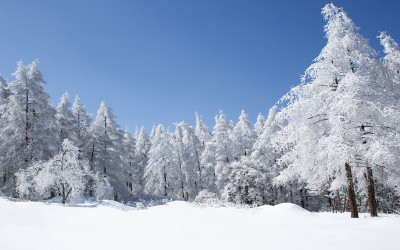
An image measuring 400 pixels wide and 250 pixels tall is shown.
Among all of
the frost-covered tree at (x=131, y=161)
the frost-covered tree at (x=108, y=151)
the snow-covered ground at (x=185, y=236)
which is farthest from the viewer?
the frost-covered tree at (x=131, y=161)

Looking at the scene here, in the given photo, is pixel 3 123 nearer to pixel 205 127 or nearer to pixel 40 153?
pixel 40 153

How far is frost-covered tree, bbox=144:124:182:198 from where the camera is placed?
3616 cm

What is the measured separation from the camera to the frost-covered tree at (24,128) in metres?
21.5

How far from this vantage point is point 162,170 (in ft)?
119

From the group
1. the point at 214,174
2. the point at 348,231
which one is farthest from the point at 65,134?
the point at 348,231

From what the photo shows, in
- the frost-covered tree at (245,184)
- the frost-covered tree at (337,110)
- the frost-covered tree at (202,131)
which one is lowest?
the frost-covered tree at (245,184)

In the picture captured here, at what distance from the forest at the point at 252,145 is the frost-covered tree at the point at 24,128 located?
9 cm

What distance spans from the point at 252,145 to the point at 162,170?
1446 cm

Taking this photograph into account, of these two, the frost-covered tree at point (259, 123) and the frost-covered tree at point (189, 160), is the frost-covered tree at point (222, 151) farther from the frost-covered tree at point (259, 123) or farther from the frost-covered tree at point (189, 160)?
the frost-covered tree at point (259, 123)

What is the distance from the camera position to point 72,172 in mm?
18281

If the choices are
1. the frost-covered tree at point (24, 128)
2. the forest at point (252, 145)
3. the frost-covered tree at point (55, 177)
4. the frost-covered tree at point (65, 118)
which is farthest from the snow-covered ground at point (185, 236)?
the frost-covered tree at point (65, 118)

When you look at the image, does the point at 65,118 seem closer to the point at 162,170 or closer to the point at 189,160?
the point at 162,170

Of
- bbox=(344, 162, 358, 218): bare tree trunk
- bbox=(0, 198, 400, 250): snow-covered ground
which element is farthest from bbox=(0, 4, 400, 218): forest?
bbox=(0, 198, 400, 250): snow-covered ground

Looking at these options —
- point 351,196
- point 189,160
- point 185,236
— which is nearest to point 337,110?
point 351,196
